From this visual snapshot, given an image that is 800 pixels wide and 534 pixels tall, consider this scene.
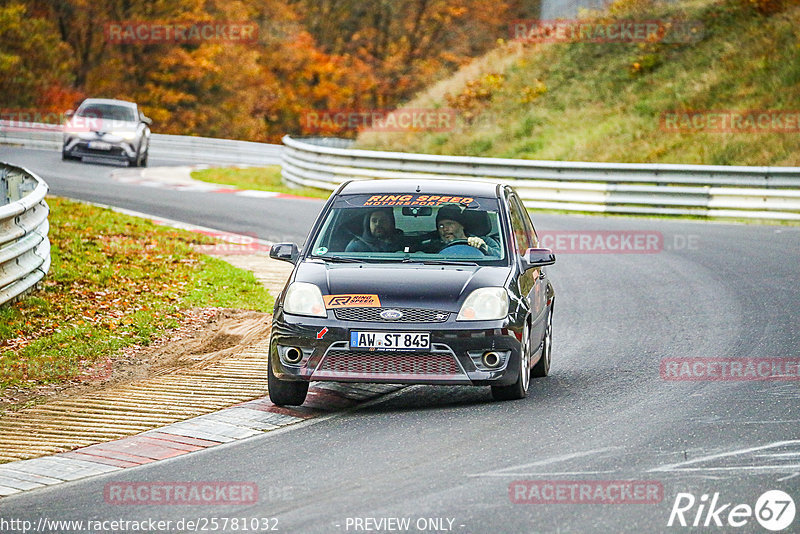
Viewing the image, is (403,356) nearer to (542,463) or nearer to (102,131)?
(542,463)

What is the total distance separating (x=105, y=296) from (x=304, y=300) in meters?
5.00

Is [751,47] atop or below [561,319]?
atop

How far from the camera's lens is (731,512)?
593cm

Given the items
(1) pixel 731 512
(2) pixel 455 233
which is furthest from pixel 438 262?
(1) pixel 731 512

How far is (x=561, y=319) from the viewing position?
12.8 metres

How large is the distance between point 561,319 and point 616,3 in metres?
28.9

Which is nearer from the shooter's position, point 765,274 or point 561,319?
point 561,319

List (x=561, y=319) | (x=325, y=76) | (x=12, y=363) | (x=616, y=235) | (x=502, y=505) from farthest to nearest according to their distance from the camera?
(x=325, y=76), (x=616, y=235), (x=561, y=319), (x=12, y=363), (x=502, y=505)

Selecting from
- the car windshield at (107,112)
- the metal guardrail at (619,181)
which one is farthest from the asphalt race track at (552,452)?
the car windshield at (107,112)

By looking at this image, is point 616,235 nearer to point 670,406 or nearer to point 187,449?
point 670,406

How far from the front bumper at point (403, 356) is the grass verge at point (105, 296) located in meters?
2.45

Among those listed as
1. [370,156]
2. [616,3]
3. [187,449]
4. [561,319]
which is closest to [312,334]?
[187,449]

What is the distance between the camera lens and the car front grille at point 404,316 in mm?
8320

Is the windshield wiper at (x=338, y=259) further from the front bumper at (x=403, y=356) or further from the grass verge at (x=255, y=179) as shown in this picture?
the grass verge at (x=255, y=179)
